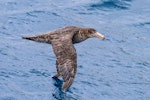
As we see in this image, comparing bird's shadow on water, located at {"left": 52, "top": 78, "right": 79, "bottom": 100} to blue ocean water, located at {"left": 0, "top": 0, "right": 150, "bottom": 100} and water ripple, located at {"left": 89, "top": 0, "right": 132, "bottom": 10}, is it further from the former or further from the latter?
water ripple, located at {"left": 89, "top": 0, "right": 132, "bottom": 10}

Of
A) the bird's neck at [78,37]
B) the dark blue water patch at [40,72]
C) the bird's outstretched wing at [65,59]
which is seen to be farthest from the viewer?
the dark blue water patch at [40,72]

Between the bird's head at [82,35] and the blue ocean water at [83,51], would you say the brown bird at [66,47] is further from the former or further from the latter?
the blue ocean water at [83,51]

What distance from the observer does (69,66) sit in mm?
13289

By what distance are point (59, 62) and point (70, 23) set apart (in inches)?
238

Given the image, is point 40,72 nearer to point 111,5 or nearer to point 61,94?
point 61,94

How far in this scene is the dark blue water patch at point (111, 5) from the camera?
20625 mm

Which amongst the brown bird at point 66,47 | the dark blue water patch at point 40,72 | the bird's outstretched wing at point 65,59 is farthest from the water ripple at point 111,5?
the bird's outstretched wing at point 65,59

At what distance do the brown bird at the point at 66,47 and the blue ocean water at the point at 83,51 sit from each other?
733 millimetres

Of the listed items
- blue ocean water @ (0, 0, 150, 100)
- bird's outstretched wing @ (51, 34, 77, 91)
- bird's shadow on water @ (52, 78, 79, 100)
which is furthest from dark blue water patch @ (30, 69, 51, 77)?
bird's outstretched wing @ (51, 34, 77, 91)

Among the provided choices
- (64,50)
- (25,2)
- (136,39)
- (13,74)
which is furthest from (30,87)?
(25,2)

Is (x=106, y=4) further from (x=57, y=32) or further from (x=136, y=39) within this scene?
(x=57, y=32)

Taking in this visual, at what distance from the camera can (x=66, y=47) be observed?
45.5 ft

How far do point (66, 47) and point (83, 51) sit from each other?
362 cm

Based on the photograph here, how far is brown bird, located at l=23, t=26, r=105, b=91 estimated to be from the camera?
13.1 metres
